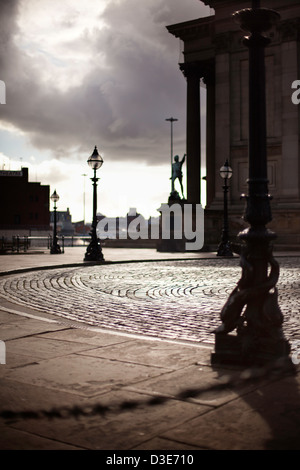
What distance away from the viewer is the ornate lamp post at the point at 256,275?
5.47 meters

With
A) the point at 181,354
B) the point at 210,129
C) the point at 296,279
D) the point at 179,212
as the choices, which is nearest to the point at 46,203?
the point at 210,129

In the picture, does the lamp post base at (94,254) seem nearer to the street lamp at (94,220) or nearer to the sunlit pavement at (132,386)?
the street lamp at (94,220)

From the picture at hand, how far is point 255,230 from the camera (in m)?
5.79

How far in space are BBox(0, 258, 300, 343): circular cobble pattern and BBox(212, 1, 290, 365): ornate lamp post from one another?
4.21 feet

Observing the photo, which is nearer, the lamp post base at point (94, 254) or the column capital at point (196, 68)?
the lamp post base at point (94, 254)

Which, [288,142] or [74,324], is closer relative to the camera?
[74,324]

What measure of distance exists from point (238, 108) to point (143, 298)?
3591cm

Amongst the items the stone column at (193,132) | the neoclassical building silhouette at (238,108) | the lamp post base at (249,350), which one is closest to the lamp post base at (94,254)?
the neoclassical building silhouette at (238,108)

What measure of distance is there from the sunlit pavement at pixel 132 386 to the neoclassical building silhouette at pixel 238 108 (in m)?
A: 29.6

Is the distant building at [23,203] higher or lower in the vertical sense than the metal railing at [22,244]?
higher

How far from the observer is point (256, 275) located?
18.4ft

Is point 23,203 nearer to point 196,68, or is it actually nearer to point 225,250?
point 196,68
